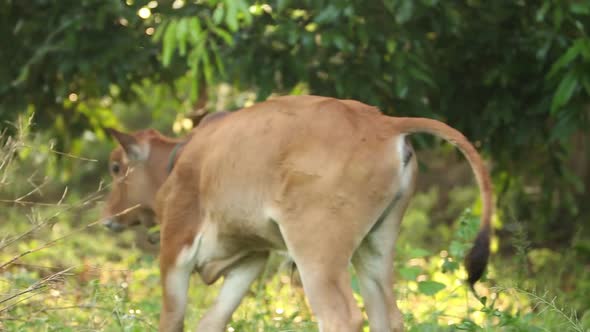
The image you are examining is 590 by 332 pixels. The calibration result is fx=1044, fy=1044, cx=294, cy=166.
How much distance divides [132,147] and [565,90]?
103 inches

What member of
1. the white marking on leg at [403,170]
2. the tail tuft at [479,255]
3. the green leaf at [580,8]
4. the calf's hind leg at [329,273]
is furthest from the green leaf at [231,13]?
the green leaf at [580,8]

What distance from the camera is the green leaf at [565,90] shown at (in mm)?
6258

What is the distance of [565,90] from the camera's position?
6281 mm

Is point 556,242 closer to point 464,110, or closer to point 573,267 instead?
point 573,267

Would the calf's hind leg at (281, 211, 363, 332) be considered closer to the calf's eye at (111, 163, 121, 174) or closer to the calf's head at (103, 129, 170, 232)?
the calf's head at (103, 129, 170, 232)

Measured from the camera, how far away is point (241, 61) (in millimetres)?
6785

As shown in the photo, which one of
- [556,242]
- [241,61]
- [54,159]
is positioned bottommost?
[556,242]

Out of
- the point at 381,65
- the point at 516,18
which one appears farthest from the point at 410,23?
the point at 516,18

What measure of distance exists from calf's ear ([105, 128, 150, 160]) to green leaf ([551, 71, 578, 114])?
2480 mm

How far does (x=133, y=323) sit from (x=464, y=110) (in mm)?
3029

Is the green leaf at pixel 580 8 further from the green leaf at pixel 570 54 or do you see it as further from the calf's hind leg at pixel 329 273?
the calf's hind leg at pixel 329 273

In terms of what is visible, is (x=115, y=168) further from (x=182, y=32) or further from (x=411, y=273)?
(x=411, y=273)

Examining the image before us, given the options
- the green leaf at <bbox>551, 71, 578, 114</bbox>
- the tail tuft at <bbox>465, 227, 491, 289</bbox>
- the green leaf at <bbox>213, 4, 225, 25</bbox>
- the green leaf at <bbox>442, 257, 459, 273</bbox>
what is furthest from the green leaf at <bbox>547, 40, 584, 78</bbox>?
the green leaf at <bbox>213, 4, 225, 25</bbox>

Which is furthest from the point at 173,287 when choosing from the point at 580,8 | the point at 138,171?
the point at 580,8
